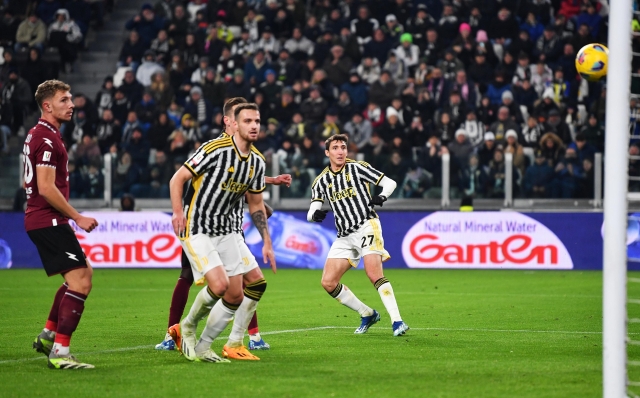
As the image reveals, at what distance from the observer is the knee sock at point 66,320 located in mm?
8016

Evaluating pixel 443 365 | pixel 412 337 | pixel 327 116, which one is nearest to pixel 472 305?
pixel 412 337

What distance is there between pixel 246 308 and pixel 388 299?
2.45 m

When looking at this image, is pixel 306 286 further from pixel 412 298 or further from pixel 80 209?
pixel 80 209

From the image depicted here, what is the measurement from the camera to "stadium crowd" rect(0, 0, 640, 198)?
21.4 metres

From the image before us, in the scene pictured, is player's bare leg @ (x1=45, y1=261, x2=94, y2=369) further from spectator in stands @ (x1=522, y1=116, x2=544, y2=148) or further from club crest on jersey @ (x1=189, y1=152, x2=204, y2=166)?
spectator in stands @ (x1=522, y1=116, x2=544, y2=148)

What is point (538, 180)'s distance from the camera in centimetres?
2106

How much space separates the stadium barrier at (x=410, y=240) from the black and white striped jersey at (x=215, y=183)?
492 inches

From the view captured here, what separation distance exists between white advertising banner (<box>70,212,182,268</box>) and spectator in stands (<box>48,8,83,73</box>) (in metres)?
8.31

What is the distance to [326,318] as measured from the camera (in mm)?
12508

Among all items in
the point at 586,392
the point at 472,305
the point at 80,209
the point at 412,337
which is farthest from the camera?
the point at 80,209

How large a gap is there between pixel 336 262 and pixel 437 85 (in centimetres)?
1289

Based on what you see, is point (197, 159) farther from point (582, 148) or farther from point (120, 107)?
point (120, 107)

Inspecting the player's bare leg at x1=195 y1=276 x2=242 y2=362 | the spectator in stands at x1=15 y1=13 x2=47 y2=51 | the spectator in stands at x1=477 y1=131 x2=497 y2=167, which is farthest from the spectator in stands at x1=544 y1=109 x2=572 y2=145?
the player's bare leg at x1=195 y1=276 x2=242 y2=362

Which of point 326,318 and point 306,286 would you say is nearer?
point 326,318
